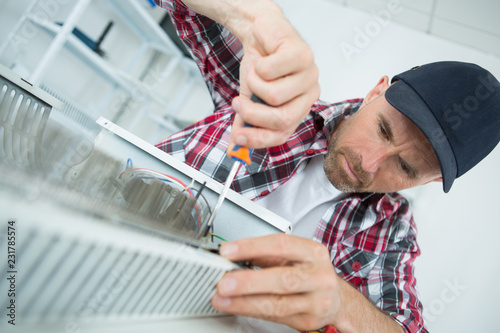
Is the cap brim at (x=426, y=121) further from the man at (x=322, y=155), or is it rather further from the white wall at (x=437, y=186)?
the white wall at (x=437, y=186)

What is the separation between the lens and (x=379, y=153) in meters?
0.98

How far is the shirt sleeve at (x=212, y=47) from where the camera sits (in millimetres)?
971

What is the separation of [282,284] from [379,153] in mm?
683

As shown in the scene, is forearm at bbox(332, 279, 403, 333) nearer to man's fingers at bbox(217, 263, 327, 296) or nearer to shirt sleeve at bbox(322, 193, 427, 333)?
man's fingers at bbox(217, 263, 327, 296)

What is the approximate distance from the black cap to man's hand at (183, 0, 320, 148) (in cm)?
46

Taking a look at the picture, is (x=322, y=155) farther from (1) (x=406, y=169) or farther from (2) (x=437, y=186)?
(2) (x=437, y=186)

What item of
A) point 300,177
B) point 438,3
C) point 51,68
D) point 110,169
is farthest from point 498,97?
point 51,68

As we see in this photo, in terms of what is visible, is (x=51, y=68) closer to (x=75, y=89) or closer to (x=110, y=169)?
(x=75, y=89)

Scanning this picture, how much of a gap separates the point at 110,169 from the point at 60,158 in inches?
2.1

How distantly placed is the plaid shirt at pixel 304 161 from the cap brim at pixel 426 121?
9.9 inches

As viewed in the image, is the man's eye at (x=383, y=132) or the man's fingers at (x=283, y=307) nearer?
the man's fingers at (x=283, y=307)

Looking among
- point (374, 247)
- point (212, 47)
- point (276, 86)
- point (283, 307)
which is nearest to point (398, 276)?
point (374, 247)

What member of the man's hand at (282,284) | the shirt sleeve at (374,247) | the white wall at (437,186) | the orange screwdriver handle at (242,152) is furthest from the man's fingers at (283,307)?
the white wall at (437,186)

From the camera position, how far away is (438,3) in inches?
75.8
